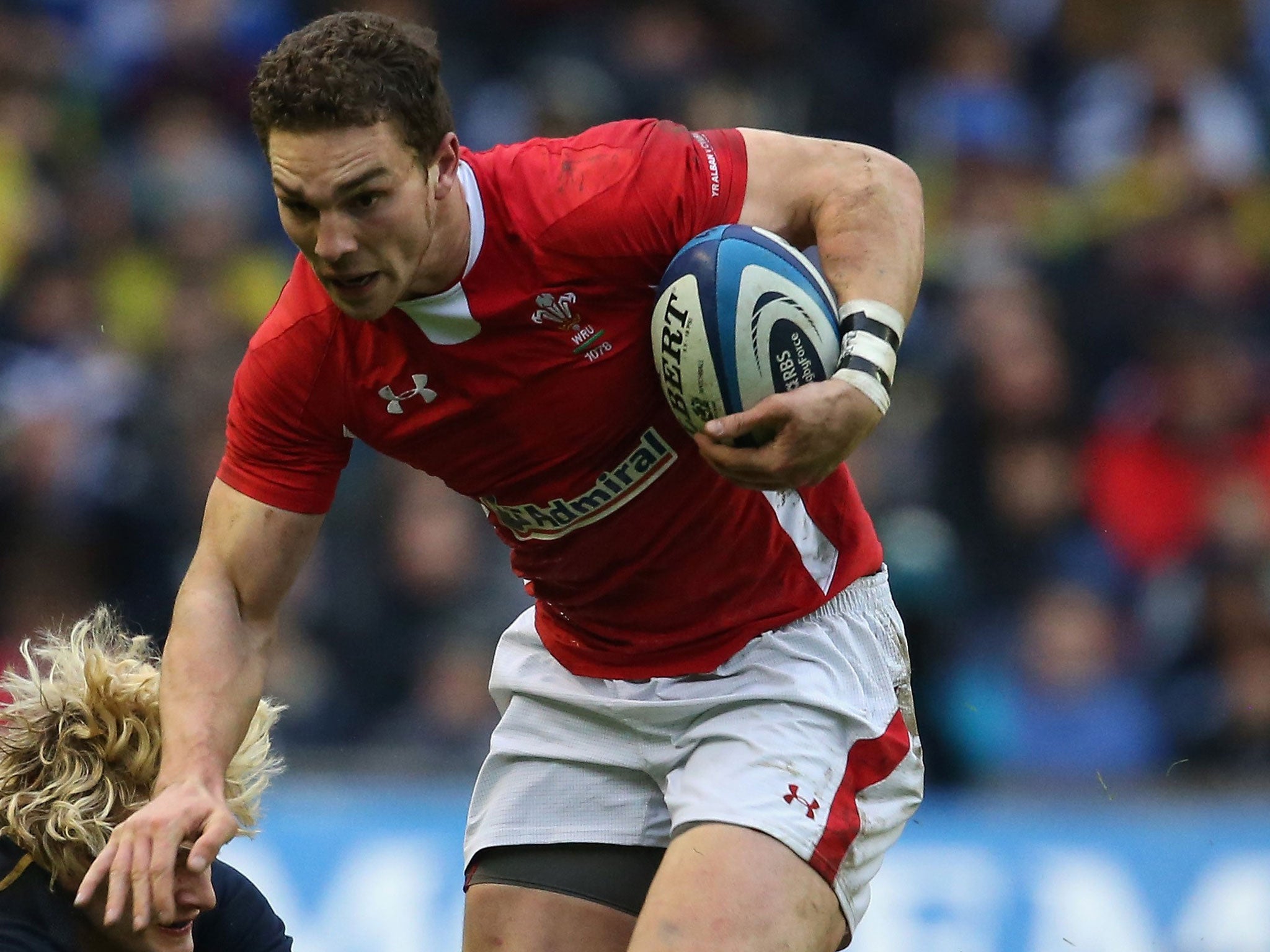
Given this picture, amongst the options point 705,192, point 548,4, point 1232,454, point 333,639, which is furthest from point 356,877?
point 548,4

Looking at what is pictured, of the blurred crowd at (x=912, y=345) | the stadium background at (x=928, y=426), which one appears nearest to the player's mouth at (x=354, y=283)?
the stadium background at (x=928, y=426)

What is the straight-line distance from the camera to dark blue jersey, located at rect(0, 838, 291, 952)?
3545 mm

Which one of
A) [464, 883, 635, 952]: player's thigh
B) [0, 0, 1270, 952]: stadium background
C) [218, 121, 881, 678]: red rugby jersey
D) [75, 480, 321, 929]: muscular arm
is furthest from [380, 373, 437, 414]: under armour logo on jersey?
[0, 0, 1270, 952]: stadium background

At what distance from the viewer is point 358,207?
3348 mm

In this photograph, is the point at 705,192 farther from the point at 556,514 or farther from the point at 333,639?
the point at 333,639

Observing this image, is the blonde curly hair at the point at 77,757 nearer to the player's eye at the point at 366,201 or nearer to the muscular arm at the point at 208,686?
the muscular arm at the point at 208,686

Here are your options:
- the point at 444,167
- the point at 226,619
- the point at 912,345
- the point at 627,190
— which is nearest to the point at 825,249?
the point at 627,190

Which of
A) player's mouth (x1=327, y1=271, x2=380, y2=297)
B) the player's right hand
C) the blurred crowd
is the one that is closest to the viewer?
the player's right hand

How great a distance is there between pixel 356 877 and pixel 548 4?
537 cm

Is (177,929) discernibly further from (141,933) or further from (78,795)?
(78,795)

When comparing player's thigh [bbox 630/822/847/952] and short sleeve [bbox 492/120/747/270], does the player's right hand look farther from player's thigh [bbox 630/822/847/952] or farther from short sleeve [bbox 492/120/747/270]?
short sleeve [bbox 492/120/747/270]

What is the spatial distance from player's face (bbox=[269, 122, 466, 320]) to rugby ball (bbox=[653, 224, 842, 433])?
19.3 inches

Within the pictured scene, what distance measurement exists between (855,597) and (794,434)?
795mm

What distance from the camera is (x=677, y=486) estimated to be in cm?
371
